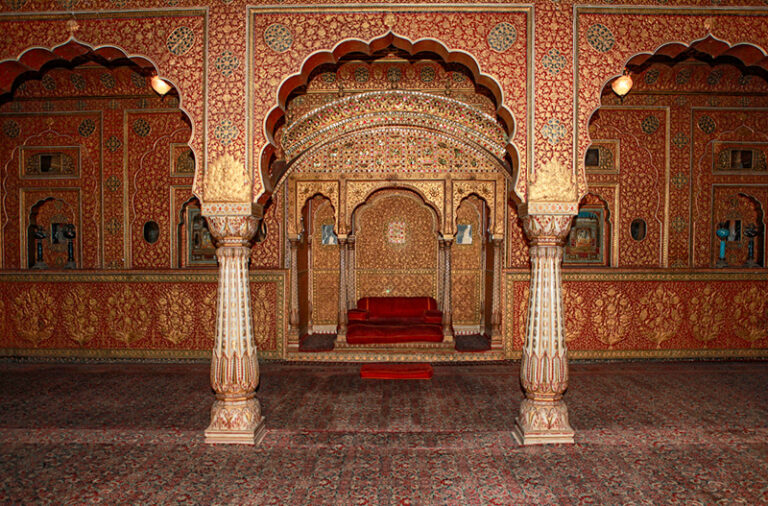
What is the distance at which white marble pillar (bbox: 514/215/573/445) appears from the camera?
15.1ft

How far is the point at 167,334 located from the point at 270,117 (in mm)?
4718

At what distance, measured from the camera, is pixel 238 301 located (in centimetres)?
475

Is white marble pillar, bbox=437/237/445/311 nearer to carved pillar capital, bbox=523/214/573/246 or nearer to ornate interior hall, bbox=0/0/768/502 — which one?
ornate interior hall, bbox=0/0/768/502

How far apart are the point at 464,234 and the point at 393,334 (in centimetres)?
289

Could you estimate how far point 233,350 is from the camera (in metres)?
4.69

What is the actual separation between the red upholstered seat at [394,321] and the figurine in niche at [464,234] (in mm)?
1324

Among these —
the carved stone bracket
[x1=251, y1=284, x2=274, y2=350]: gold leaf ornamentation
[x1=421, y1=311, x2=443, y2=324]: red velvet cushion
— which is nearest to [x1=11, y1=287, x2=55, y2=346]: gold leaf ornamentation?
[x1=251, y1=284, x2=274, y2=350]: gold leaf ornamentation

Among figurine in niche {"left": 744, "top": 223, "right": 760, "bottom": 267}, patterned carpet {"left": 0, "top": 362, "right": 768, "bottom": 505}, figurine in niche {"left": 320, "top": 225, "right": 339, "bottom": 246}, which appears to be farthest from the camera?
figurine in niche {"left": 320, "top": 225, "right": 339, "bottom": 246}

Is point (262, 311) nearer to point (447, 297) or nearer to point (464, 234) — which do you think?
point (447, 297)

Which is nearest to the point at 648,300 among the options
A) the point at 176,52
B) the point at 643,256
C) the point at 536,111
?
the point at 643,256

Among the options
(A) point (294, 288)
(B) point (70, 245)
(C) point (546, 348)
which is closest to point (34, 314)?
(B) point (70, 245)

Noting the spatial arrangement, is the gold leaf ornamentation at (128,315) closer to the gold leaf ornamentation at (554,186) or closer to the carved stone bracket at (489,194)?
the carved stone bracket at (489,194)

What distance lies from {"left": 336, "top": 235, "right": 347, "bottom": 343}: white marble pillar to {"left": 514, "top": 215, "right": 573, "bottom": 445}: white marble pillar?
14.0 ft

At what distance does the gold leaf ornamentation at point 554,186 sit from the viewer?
4.60 m
